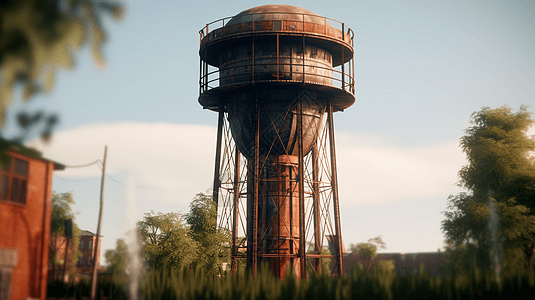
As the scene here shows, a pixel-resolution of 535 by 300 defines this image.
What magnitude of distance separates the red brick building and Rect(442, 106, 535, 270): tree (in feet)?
73.7

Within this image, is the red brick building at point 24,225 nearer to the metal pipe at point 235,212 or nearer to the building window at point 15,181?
the building window at point 15,181

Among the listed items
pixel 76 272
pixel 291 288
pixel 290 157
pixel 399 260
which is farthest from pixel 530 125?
pixel 399 260

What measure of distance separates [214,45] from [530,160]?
21.5 metres

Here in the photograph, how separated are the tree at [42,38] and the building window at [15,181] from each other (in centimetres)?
788

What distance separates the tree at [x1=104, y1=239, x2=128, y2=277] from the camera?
75.9 feet

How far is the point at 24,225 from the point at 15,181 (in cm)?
165

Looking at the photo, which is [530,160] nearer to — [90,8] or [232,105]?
[232,105]

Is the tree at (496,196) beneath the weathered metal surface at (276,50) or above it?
beneath

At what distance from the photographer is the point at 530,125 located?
35.6 metres

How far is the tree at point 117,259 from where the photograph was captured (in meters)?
23.1

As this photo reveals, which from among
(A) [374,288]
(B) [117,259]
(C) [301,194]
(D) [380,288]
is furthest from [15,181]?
(C) [301,194]

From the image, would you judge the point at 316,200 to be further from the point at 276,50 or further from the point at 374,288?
the point at 374,288

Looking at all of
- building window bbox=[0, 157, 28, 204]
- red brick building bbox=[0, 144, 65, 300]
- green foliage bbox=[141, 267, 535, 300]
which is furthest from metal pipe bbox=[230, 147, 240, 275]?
building window bbox=[0, 157, 28, 204]

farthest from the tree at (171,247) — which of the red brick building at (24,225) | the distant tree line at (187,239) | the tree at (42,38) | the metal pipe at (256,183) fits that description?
the tree at (42,38)
